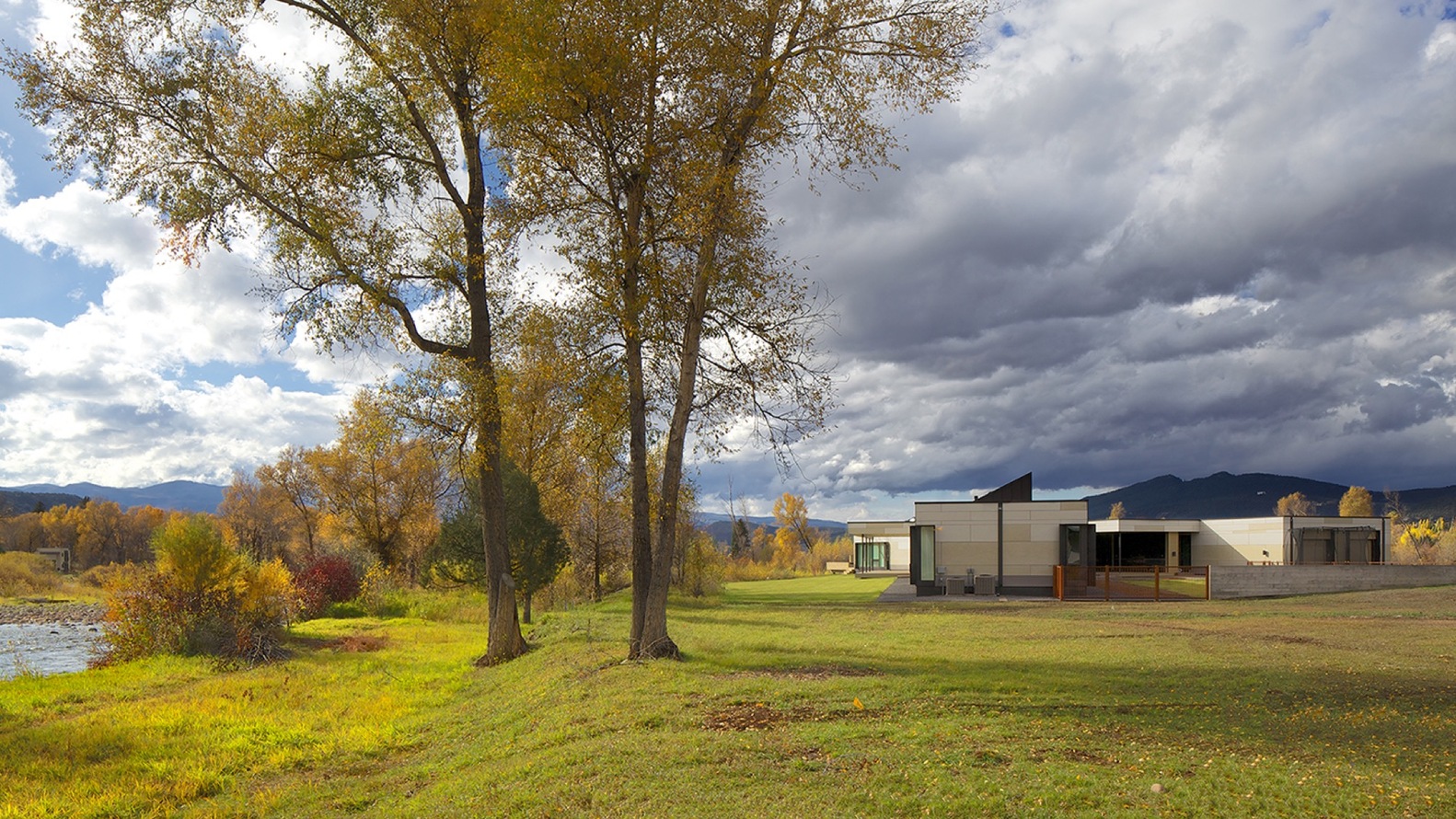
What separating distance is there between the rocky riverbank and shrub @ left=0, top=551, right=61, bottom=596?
27.2ft

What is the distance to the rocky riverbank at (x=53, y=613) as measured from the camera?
121 ft

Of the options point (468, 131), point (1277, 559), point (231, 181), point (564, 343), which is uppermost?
point (468, 131)

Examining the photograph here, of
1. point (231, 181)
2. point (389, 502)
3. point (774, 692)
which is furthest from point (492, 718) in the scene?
point (389, 502)

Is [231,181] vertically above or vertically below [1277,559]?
above

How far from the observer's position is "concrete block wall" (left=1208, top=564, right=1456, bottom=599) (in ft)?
111

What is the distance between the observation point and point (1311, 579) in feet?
113

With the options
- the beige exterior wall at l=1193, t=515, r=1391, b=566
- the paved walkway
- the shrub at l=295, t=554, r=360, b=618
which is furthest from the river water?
the beige exterior wall at l=1193, t=515, r=1391, b=566

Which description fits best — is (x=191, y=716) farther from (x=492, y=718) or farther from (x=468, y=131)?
(x=468, y=131)

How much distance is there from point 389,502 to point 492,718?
3971 centimetres

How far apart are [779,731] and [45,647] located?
28.2m

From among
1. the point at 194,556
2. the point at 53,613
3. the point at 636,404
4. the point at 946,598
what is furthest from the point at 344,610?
the point at 636,404

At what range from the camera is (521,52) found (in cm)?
1366

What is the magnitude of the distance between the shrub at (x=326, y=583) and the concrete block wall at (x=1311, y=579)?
108 feet

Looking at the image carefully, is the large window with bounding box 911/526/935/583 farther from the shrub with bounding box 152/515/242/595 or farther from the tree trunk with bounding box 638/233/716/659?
the shrub with bounding box 152/515/242/595
